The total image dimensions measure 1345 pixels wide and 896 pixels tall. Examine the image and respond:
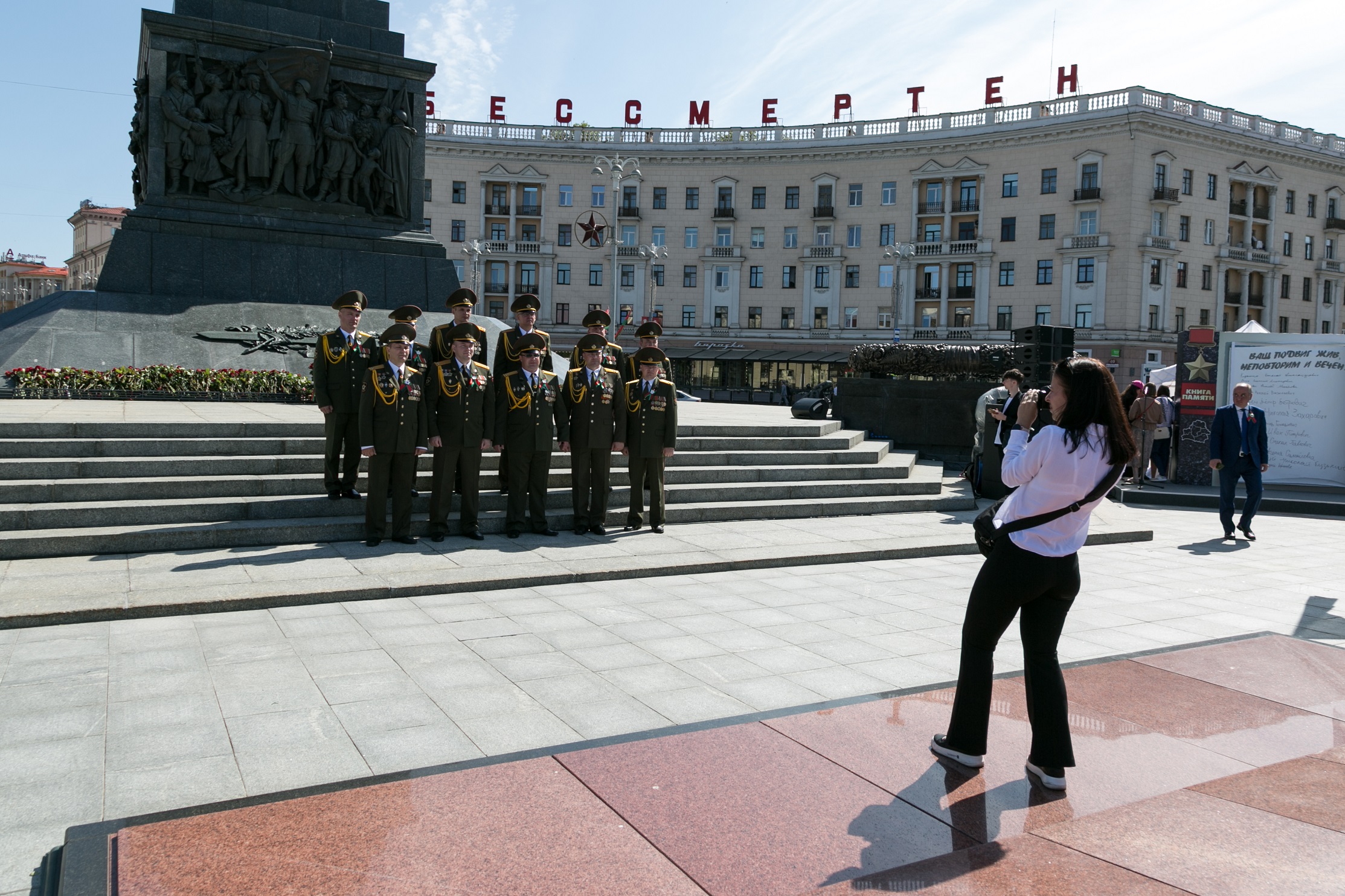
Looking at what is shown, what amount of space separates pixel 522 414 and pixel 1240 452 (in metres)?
8.83

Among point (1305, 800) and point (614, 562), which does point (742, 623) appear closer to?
point (614, 562)

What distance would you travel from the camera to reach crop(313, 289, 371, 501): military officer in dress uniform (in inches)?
379

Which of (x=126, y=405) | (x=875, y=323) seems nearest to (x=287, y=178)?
(x=126, y=405)

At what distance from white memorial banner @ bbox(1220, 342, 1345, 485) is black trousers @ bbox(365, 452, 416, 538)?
554 inches

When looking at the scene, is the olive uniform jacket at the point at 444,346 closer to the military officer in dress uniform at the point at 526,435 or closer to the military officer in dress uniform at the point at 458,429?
the military officer in dress uniform at the point at 458,429

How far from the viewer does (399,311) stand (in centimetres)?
967

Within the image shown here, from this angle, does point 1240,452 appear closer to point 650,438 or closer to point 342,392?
Answer: point 650,438

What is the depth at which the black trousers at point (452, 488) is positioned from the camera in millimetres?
9359

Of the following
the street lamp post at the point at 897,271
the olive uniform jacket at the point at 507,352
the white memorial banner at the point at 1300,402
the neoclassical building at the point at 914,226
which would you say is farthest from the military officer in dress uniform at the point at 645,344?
the street lamp post at the point at 897,271

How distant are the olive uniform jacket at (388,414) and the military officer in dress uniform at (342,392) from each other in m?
0.64

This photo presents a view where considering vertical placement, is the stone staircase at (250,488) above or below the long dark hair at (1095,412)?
below

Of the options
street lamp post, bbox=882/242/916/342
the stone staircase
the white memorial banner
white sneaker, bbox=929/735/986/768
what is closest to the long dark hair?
white sneaker, bbox=929/735/986/768

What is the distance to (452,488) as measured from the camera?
9.63m

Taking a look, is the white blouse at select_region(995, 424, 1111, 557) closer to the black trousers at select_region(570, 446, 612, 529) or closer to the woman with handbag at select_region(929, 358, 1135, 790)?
the woman with handbag at select_region(929, 358, 1135, 790)
